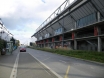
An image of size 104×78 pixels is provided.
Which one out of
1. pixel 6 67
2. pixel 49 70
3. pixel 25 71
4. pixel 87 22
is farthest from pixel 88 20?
pixel 25 71

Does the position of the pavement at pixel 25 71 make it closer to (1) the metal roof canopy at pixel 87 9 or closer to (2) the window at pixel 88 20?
(1) the metal roof canopy at pixel 87 9

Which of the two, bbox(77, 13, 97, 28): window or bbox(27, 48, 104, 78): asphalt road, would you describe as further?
bbox(77, 13, 97, 28): window

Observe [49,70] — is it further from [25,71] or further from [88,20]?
[88,20]

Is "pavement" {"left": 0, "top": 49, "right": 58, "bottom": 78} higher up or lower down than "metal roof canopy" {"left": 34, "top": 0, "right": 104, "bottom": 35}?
lower down

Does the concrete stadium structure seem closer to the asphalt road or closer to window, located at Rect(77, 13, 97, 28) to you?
window, located at Rect(77, 13, 97, 28)

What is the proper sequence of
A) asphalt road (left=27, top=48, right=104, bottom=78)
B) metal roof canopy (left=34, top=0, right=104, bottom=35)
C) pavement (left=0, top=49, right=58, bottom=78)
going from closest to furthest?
pavement (left=0, top=49, right=58, bottom=78) → asphalt road (left=27, top=48, right=104, bottom=78) → metal roof canopy (left=34, top=0, right=104, bottom=35)

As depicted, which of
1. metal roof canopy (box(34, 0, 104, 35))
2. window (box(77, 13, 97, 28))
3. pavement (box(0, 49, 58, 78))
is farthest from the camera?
window (box(77, 13, 97, 28))

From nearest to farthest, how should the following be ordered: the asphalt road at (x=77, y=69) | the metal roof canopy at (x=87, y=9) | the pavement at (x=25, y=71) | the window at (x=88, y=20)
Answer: the pavement at (x=25, y=71)
the asphalt road at (x=77, y=69)
the metal roof canopy at (x=87, y=9)
the window at (x=88, y=20)

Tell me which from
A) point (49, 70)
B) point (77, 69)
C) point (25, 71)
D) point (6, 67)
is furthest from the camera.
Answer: point (6, 67)

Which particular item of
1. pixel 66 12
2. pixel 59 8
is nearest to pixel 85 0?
pixel 66 12

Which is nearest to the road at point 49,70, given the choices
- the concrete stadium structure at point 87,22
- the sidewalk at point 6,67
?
the sidewalk at point 6,67

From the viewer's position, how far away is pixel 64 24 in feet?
225

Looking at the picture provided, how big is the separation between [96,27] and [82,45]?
51.5 feet

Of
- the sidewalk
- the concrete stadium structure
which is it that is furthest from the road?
the concrete stadium structure
